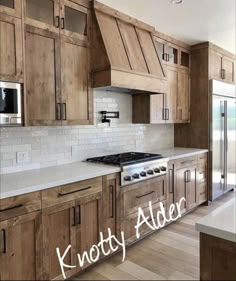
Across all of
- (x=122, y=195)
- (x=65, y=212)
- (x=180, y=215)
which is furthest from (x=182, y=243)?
(x=65, y=212)

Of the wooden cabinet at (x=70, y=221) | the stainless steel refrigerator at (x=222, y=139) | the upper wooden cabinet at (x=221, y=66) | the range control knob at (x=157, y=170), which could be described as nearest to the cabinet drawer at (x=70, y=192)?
the wooden cabinet at (x=70, y=221)

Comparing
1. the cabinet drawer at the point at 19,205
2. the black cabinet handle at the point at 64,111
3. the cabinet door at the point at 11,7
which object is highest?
the cabinet door at the point at 11,7

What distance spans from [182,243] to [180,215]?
687 millimetres

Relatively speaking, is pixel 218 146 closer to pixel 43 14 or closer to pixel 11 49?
pixel 43 14

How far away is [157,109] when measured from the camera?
140 inches

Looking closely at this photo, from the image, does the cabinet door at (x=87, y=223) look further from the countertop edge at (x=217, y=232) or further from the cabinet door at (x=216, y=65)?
the cabinet door at (x=216, y=65)

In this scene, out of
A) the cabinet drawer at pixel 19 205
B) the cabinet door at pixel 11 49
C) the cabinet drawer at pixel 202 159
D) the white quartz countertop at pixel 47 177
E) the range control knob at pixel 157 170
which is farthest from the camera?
the cabinet drawer at pixel 202 159

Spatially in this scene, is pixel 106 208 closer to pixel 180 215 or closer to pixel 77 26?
pixel 180 215

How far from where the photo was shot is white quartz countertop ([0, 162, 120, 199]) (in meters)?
1.80

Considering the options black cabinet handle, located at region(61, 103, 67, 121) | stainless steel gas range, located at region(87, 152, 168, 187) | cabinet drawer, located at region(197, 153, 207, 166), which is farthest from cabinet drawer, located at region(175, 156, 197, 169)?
black cabinet handle, located at region(61, 103, 67, 121)

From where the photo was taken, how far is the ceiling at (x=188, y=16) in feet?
8.75

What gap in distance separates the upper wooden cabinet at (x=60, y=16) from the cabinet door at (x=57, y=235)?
1.60 metres

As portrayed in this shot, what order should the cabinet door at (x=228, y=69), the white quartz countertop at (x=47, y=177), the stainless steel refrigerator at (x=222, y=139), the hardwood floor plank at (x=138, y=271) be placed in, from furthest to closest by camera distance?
the cabinet door at (x=228, y=69), the stainless steel refrigerator at (x=222, y=139), the hardwood floor plank at (x=138, y=271), the white quartz countertop at (x=47, y=177)

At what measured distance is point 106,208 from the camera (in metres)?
2.43
